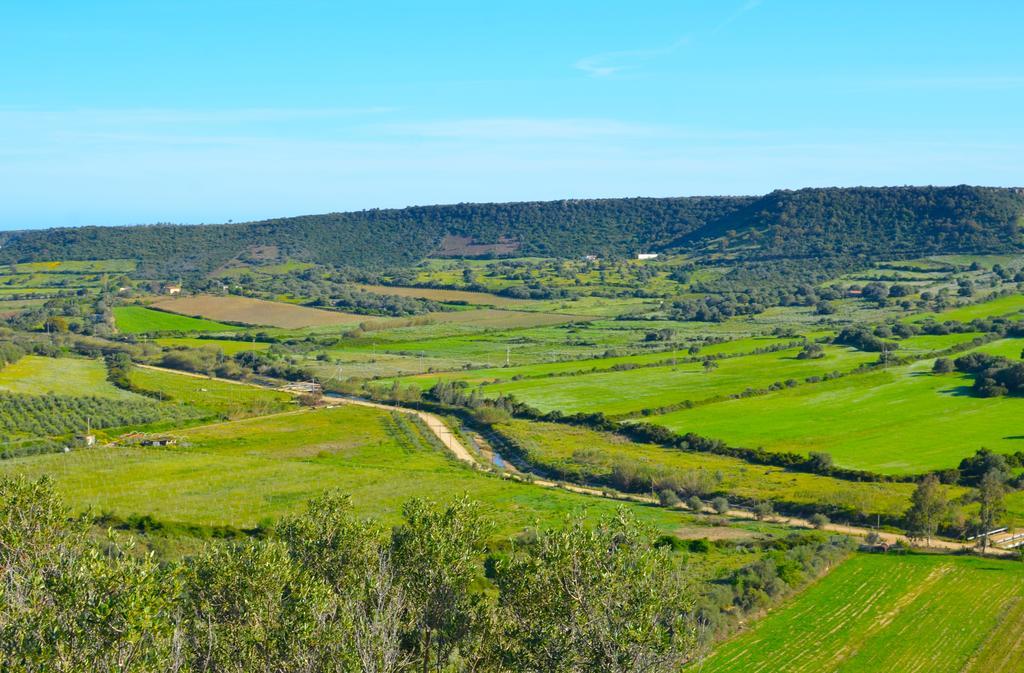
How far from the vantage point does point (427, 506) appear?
2950cm

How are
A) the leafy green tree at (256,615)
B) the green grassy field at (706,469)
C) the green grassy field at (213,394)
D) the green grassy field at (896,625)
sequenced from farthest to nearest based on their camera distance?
the green grassy field at (213,394)
the green grassy field at (706,469)
the green grassy field at (896,625)
the leafy green tree at (256,615)

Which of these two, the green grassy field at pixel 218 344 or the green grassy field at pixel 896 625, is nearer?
the green grassy field at pixel 896 625

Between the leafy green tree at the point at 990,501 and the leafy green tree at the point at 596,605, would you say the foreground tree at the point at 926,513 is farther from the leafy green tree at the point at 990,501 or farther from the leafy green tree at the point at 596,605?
the leafy green tree at the point at 596,605

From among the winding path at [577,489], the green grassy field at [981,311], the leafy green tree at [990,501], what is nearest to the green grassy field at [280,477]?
the winding path at [577,489]

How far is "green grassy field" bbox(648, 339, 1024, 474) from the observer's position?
72.1m

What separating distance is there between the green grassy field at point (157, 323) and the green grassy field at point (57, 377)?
29.9 meters

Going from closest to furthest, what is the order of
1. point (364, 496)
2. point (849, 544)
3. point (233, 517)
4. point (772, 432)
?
point (849, 544), point (233, 517), point (364, 496), point (772, 432)

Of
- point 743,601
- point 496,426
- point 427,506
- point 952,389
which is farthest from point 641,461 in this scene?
point 427,506

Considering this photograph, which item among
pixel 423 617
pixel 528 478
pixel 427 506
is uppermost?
pixel 427 506

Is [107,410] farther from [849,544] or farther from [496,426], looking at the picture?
[849,544]

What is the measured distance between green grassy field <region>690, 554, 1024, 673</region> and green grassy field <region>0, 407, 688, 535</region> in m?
13.0

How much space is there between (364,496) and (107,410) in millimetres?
37405

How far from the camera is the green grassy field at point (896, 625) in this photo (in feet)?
121

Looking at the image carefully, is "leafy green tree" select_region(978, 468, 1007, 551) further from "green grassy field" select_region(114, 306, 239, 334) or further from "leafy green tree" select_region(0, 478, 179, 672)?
"green grassy field" select_region(114, 306, 239, 334)
